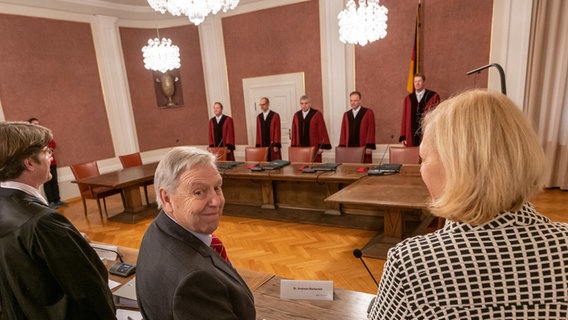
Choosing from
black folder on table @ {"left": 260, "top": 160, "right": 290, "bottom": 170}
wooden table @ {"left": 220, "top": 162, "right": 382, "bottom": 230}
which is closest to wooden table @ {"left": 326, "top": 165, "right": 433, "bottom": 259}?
wooden table @ {"left": 220, "top": 162, "right": 382, "bottom": 230}

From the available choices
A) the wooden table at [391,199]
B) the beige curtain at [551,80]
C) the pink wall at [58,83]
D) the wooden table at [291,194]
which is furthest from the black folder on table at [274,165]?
the pink wall at [58,83]

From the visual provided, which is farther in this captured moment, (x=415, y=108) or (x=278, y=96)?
(x=278, y=96)

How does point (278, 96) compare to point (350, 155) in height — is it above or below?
above

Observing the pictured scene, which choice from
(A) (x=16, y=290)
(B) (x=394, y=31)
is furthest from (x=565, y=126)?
(A) (x=16, y=290)

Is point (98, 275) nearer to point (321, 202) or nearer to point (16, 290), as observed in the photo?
point (16, 290)

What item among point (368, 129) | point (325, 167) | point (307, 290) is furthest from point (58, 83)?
point (307, 290)

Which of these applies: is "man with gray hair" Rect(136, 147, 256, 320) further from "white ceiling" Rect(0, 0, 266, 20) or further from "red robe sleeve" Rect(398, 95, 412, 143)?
"white ceiling" Rect(0, 0, 266, 20)

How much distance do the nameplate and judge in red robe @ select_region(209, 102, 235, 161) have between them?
464cm

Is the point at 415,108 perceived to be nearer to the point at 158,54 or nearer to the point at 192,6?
the point at 192,6

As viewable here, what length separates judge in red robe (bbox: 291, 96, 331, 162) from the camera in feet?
A: 17.9

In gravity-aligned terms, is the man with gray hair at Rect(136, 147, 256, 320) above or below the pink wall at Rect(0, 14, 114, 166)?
below

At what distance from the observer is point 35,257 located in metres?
1.14

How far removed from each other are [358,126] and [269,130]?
5.24 feet

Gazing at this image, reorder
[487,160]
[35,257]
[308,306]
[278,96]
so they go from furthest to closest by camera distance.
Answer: [278,96]
[308,306]
[35,257]
[487,160]
